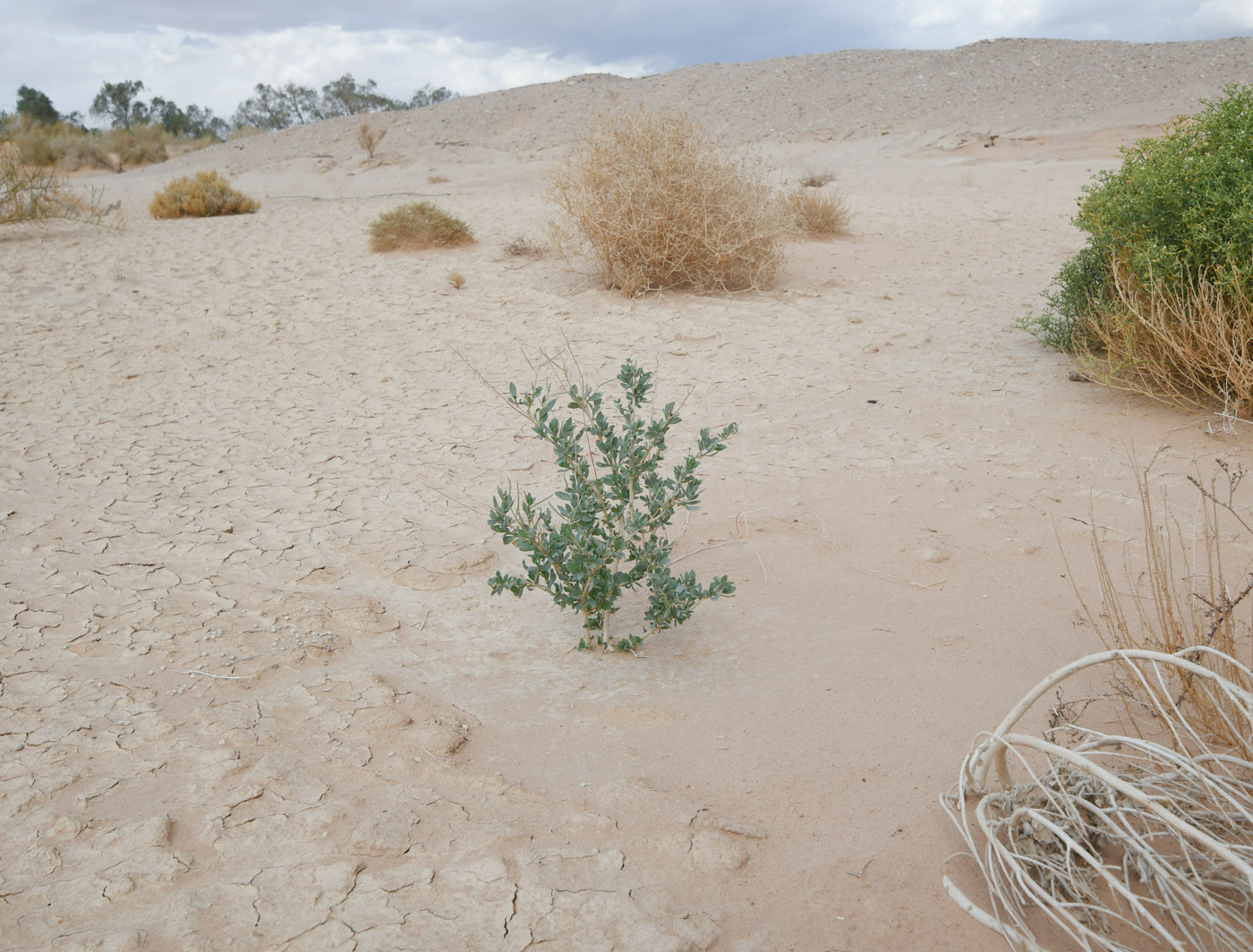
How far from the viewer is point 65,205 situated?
10.3 meters

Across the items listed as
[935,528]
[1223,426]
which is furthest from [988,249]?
[935,528]

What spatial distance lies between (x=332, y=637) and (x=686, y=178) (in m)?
4.95

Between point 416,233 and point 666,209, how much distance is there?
3.23 meters

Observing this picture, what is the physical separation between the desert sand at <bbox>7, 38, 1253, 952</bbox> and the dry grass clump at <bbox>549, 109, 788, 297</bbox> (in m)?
0.33

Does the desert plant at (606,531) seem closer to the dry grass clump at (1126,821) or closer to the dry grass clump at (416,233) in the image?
the dry grass clump at (1126,821)

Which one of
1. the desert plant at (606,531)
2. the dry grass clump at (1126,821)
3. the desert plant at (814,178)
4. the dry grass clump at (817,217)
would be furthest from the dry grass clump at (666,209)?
the desert plant at (814,178)

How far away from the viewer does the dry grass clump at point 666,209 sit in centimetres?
660

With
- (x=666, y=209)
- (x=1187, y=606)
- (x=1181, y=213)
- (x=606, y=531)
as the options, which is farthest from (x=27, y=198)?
(x=1187, y=606)

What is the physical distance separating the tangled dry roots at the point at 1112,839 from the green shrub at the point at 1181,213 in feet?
9.89

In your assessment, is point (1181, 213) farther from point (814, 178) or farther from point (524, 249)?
point (814, 178)

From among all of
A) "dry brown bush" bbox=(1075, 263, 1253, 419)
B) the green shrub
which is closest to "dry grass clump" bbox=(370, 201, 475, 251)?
the green shrub

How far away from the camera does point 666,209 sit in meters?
6.62

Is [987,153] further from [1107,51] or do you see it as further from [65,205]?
[65,205]

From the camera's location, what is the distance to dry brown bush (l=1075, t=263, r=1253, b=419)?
3.91 meters
